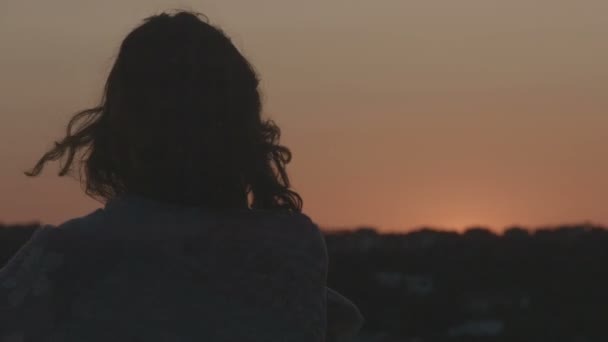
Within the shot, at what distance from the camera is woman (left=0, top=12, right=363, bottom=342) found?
11.2 feet

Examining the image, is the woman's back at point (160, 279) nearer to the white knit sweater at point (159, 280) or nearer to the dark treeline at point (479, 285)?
the white knit sweater at point (159, 280)

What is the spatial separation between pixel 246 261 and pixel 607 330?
1109 cm

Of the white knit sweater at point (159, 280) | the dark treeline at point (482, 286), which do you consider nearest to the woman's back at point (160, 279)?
the white knit sweater at point (159, 280)

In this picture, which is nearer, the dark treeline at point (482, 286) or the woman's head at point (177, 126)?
the woman's head at point (177, 126)

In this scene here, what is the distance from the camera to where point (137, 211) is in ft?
11.5

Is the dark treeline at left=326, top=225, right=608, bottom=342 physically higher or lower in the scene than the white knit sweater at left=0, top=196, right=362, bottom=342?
lower

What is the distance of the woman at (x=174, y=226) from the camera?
11.2 feet

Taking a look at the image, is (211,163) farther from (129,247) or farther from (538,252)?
(538,252)

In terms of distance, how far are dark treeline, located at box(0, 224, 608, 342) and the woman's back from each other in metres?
10.8

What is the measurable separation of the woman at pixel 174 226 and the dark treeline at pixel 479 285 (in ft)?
35.6

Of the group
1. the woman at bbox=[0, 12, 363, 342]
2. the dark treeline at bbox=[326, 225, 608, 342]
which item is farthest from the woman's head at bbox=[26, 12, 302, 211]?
the dark treeline at bbox=[326, 225, 608, 342]

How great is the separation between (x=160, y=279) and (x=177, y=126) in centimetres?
36

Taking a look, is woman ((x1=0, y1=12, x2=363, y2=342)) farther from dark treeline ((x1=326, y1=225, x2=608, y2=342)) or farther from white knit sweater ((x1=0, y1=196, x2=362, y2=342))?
dark treeline ((x1=326, y1=225, x2=608, y2=342))

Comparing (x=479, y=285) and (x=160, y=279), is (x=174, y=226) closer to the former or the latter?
(x=160, y=279)
